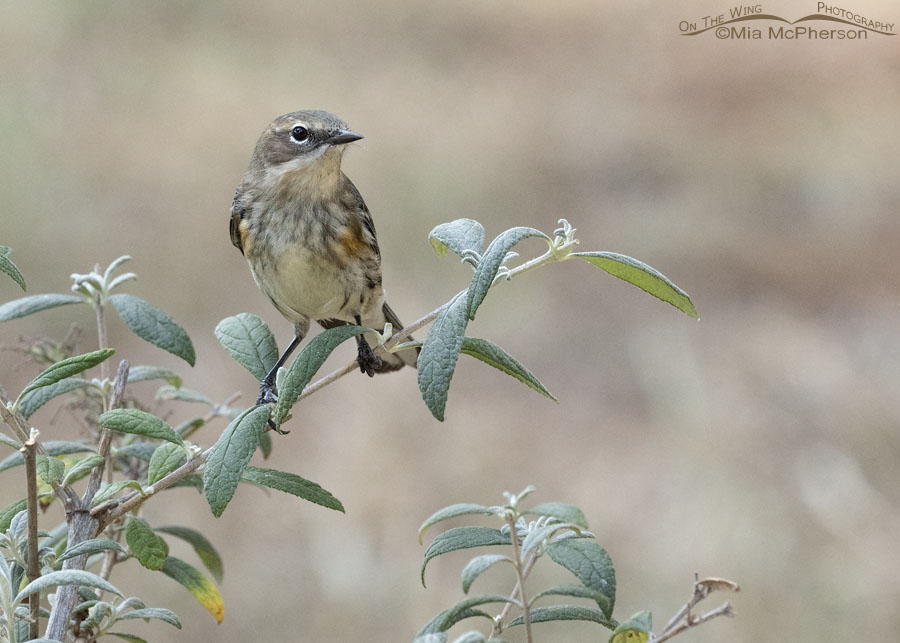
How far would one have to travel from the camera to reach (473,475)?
5.26 meters

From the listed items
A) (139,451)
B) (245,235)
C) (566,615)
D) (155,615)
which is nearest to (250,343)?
(139,451)

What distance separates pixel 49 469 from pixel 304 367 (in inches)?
16.1

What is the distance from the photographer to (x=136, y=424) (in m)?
1.63

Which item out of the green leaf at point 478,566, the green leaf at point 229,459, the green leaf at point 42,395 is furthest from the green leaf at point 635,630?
the green leaf at point 42,395

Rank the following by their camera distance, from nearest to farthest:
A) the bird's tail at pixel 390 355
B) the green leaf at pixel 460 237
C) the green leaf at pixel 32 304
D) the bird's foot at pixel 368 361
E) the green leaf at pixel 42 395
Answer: the green leaf at pixel 460 237, the green leaf at pixel 42 395, the green leaf at pixel 32 304, the bird's foot at pixel 368 361, the bird's tail at pixel 390 355

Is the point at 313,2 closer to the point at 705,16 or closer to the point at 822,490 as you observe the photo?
the point at 705,16

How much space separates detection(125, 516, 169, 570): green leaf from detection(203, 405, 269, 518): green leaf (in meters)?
0.23

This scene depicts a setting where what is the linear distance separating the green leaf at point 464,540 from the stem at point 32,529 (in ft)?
1.85

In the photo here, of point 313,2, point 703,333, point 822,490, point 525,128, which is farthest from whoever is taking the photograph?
point 313,2

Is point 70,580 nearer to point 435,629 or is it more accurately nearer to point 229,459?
point 229,459

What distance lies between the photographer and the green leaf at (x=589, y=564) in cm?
143

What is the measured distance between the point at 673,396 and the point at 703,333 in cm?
59

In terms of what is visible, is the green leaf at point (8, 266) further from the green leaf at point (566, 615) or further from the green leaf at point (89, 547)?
the green leaf at point (566, 615)

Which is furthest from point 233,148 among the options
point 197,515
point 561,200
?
point 197,515
